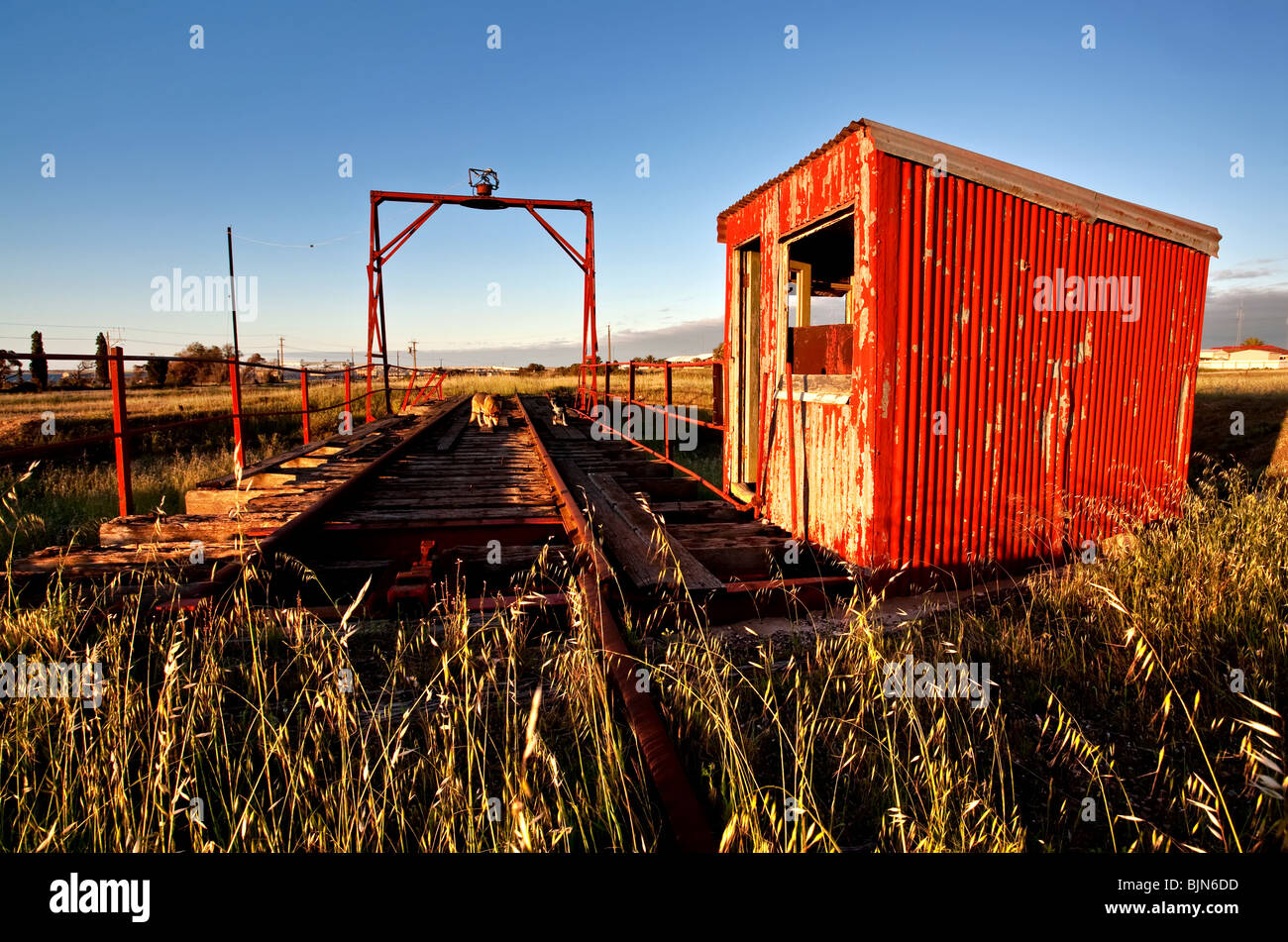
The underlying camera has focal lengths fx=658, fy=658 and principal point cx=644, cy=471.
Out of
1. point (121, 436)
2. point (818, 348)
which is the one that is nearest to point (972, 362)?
point (818, 348)

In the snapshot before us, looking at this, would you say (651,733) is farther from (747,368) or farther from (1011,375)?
(747,368)

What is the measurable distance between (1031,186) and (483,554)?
14.4 feet

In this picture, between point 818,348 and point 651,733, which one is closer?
point 651,733

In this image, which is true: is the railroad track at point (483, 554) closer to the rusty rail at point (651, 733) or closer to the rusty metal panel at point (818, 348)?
the rusty rail at point (651, 733)

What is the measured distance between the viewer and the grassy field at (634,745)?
1.63m

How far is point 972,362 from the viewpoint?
A: 167 inches

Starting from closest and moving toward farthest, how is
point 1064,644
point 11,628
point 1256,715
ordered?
1. point 1256,715
2. point 11,628
3. point 1064,644

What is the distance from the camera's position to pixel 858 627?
9.25 ft
